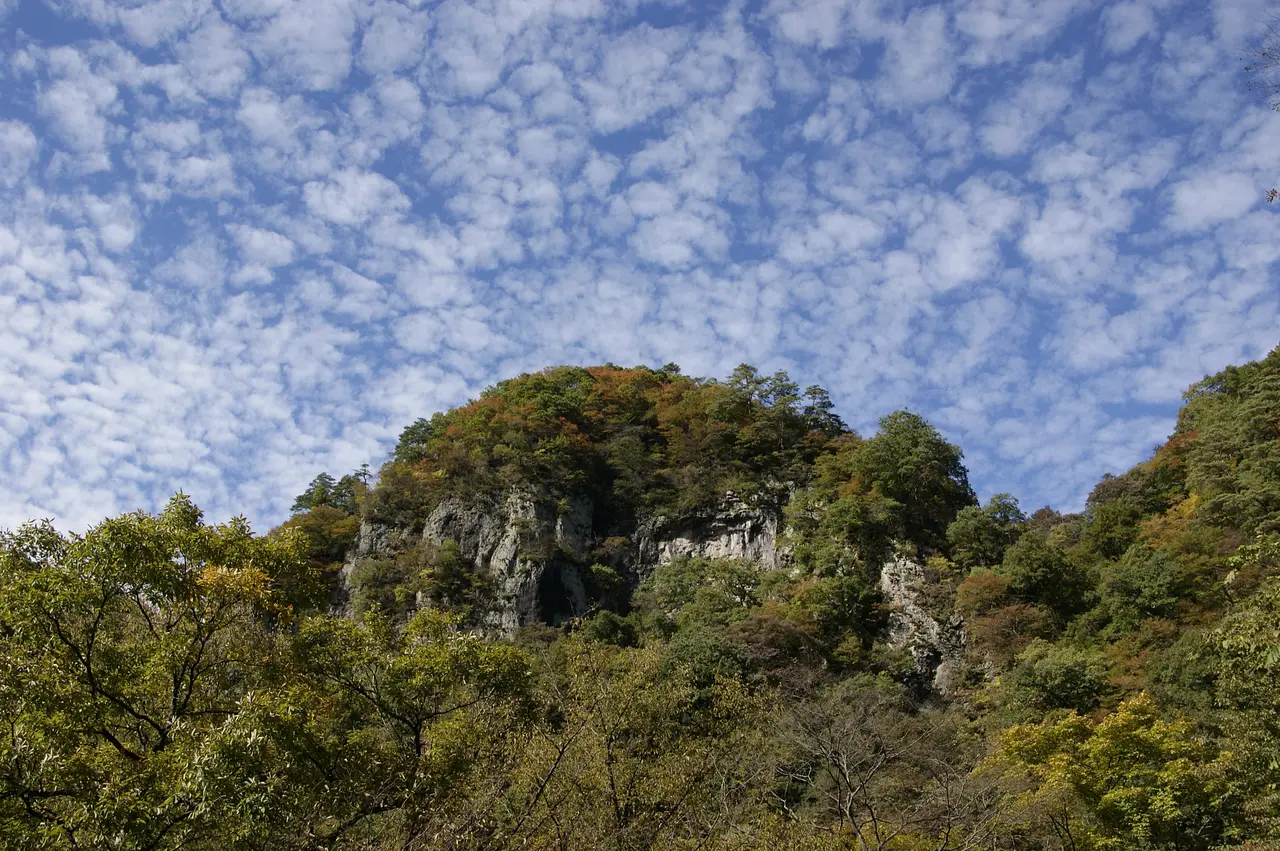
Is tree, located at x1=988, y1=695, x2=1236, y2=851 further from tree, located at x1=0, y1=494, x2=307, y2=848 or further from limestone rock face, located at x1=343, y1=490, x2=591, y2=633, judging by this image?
limestone rock face, located at x1=343, y1=490, x2=591, y2=633

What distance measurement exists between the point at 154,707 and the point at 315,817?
2709mm

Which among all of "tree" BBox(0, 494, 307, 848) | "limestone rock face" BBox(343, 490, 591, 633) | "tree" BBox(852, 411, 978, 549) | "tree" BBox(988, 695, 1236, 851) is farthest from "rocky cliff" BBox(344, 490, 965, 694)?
"tree" BBox(0, 494, 307, 848)

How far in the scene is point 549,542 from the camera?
3684 centimetres

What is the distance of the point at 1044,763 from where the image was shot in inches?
747

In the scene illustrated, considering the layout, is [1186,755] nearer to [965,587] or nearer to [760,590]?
[965,587]

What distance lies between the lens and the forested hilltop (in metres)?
8.60

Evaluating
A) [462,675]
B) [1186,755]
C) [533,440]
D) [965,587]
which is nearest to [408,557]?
[533,440]

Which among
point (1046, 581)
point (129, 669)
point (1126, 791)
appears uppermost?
point (1046, 581)

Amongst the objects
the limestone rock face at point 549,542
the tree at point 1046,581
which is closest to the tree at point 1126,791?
the tree at point 1046,581

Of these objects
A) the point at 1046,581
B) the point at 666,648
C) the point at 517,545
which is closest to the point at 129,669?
the point at 666,648

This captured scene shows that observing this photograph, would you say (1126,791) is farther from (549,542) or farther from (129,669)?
(549,542)

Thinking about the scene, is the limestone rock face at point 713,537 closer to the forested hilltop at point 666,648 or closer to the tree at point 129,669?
the forested hilltop at point 666,648

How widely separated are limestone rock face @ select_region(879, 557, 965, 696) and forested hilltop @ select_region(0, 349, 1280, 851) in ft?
0.35

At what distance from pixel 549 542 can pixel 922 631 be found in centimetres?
1530
